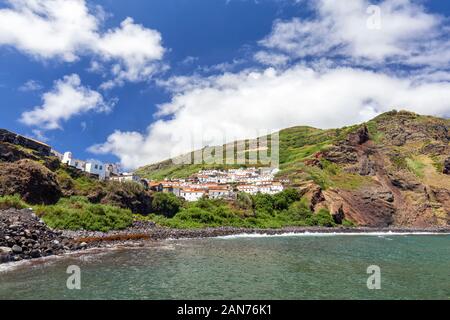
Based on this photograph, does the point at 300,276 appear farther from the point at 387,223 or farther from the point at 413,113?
the point at 413,113

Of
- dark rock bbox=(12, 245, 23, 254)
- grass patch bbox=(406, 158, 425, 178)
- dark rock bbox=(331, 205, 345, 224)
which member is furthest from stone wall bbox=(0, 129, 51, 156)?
grass patch bbox=(406, 158, 425, 178)

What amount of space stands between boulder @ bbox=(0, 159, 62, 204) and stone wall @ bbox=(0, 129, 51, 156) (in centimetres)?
1531

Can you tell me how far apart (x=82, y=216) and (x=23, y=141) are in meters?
33.4

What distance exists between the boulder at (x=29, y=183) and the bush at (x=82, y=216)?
87.2 inches

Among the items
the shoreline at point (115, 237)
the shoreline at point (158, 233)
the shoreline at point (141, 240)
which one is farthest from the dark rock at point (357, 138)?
the shoreline at point (115, 237)

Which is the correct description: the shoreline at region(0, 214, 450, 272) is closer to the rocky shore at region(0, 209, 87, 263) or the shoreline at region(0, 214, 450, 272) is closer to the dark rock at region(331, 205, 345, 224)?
the rocky shore at region(0, 209, 87, 263)

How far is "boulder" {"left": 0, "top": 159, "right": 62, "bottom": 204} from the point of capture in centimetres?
4684

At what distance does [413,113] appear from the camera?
189 m

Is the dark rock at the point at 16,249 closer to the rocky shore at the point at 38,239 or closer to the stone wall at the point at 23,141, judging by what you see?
the rocky shore at the point at 38,239

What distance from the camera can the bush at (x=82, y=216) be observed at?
43.0m

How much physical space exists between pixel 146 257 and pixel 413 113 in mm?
194374

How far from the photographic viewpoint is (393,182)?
126 meters

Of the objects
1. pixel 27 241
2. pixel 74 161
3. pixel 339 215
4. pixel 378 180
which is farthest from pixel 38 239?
pixel 378 180
